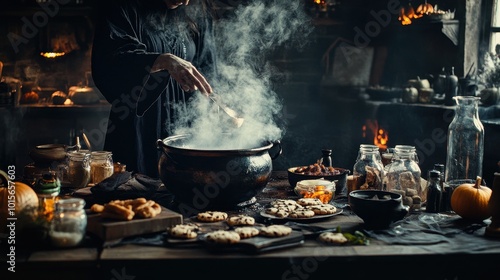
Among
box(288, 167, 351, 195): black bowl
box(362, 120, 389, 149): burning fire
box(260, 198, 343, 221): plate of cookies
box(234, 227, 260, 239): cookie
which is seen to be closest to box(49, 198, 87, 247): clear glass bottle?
box(234, 227, 260, 239): cookie

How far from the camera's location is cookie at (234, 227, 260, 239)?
6.44 ft

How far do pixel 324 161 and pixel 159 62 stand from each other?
96 cm

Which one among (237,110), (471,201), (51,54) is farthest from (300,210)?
(51,54)

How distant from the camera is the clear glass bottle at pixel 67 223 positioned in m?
1.88

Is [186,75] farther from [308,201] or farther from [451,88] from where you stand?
[451,88]

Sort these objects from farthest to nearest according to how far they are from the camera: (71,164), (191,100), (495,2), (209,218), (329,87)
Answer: (329,87), (495,2), (191,100), (71,164), (209,218)

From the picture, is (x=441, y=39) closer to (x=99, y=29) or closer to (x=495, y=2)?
(x=495, y=2)

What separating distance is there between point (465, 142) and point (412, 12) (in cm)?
385

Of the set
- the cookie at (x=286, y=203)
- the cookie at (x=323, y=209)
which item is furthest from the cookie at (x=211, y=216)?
the cookie at (x=323, y=209)

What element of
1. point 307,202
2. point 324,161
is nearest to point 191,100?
point 324,161

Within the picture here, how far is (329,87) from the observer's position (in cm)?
673

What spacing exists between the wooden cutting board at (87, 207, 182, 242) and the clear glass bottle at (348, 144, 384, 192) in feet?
2.93

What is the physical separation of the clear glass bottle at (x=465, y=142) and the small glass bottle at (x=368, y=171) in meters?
0.33

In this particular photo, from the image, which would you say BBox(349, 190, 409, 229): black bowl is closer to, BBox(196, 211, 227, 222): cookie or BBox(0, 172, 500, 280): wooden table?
BBox(0, 172, 500, 280): wooden table
